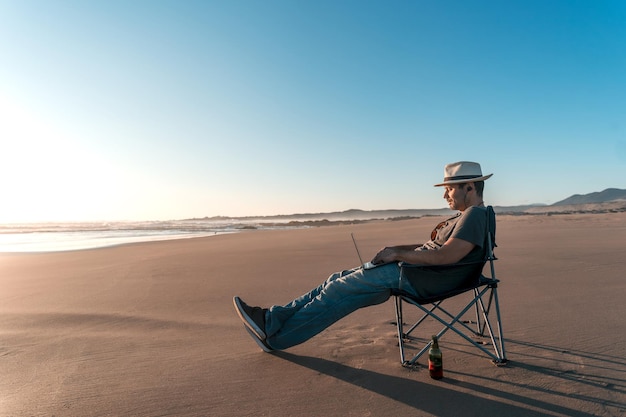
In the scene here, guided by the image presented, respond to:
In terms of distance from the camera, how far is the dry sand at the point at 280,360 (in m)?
2.48

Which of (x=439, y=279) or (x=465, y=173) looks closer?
(x=439, y=279)

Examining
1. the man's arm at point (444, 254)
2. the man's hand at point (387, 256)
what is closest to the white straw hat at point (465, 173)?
the man's arm at point (444, 254)

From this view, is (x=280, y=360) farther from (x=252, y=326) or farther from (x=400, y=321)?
(x=400, y=321)

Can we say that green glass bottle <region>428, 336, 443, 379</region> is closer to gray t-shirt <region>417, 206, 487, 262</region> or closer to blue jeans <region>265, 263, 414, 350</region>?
blue jeans <region>265, 263, 414, 350</region>

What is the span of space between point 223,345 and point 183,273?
4412 mm

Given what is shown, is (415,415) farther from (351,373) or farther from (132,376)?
(132,376)

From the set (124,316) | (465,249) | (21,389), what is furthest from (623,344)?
(124,316)

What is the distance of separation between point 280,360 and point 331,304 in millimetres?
631

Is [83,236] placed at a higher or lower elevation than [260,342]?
higher

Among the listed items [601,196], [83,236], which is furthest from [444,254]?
[601,196]

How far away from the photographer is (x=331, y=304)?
3.07 metres

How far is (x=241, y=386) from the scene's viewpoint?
2766 millimetres

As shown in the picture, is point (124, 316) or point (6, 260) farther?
point (6, 260)

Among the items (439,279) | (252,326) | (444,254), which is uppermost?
(444,254)
